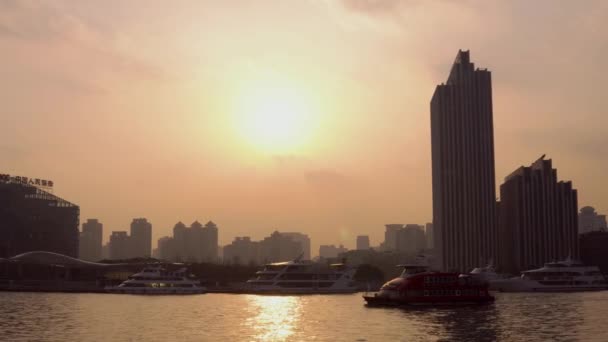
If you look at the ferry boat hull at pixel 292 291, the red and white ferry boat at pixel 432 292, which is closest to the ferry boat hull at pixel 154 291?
the ferry boat hull at pixel 292 291

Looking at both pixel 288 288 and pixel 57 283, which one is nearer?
pixel 288 288

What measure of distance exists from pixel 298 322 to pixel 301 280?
7079 centimetres

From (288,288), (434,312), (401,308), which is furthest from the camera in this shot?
(288,288)

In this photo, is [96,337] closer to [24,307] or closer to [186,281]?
[24,307]

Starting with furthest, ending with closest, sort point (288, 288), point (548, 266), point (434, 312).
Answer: point (548, 266) → point (288, 288) → point (434, 312)

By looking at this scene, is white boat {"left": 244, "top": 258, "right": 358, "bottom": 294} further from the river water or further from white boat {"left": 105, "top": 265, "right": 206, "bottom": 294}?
the river water

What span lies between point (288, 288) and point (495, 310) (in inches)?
2390

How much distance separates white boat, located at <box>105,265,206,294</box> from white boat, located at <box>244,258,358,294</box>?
14.2m

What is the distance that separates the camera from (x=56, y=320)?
281 ft

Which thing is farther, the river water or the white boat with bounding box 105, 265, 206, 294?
the white boat with bounding box 105, 265, 206, 294

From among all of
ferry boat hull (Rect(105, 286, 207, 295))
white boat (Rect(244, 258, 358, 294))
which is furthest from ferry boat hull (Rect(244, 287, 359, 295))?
ferry boat hull (Rect(105, 286, 207, 295))

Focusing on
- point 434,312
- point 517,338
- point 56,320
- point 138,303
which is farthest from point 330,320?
point 138,303

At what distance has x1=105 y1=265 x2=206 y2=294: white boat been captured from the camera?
152000 millimetres

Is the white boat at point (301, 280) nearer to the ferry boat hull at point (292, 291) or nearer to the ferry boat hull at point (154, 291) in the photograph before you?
the ferry boat hull at point (292, 291)
